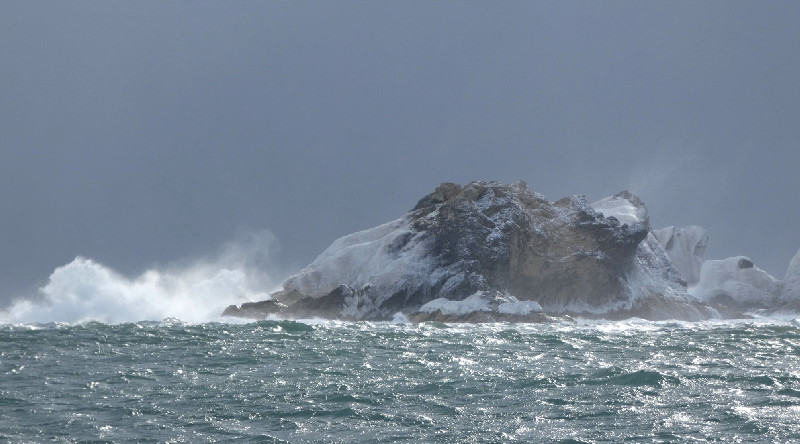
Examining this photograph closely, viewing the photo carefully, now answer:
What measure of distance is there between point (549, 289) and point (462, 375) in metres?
32.2

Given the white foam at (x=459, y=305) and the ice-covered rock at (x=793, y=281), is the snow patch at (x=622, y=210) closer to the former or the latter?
the ice-covered rock at (x=793, y=281)

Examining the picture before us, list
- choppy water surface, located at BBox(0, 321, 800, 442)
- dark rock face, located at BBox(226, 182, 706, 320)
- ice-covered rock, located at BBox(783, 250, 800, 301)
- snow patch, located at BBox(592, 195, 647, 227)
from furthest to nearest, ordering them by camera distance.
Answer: ice-covered rock, located at BBox(783, 250, 800, 301), snow patch, located at BBox(592, 195, 647, 227), dark rock face, located at BBox(226, 182, 706, 320), choppy water surface, located at BBox(0, 321, 800, 442)

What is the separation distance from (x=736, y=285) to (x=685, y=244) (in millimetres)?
7507

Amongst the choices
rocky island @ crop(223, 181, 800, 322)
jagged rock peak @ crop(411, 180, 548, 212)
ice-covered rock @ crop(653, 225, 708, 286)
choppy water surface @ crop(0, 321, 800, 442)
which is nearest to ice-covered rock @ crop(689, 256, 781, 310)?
ice-covered rock @ crop(653, 225, 708, 286)

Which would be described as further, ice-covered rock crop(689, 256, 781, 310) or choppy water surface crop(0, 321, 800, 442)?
ice-covered rock crop(689, 256, 781, 310)

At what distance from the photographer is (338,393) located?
2302cm

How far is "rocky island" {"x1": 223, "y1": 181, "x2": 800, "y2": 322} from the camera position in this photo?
52250 mm

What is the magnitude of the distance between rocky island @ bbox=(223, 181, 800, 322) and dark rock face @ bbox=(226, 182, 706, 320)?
6cm

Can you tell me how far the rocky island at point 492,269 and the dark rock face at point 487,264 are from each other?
0.06 meters

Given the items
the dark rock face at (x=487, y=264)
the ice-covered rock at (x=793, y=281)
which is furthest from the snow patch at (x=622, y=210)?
the ice-covered rock at (x=793, y=281)

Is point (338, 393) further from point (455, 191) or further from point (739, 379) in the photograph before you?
point (455, 191)

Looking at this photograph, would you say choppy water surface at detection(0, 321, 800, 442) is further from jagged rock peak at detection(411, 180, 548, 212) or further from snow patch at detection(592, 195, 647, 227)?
snow patch at detection(592, 195, 647, 227)

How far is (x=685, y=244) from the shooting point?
76.9 m

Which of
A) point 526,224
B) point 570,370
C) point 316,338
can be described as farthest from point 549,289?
point 570,370
